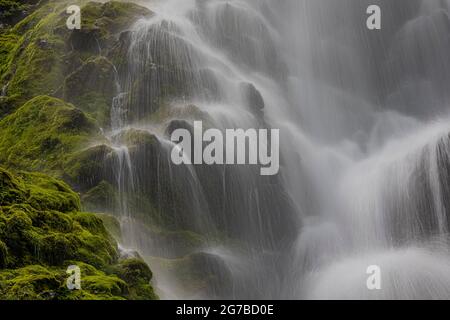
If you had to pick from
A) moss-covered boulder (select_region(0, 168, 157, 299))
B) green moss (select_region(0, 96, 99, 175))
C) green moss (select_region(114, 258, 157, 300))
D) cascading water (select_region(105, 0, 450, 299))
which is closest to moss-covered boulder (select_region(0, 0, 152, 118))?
cascading water (select_region(105, 0, 450, 299))

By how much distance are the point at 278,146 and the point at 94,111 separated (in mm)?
7560

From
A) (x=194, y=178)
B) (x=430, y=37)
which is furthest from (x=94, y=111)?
(x=430, y=37)

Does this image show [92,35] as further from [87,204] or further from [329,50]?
[329,50]

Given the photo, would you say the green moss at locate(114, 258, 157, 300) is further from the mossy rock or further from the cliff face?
the mossy rock

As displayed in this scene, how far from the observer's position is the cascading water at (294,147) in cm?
2144

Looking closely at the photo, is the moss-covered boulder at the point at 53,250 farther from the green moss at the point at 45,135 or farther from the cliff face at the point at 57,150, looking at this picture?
the green moss at the point at 45,135

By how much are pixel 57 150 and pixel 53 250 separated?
863cm

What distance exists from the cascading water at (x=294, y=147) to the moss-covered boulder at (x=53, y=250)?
2950mm

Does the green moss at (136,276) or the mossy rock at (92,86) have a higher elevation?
the mossy rock at (92,86)

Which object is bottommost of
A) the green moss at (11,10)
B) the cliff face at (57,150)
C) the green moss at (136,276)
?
the green moss at (136,276)

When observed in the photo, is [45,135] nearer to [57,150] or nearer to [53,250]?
[57,150]

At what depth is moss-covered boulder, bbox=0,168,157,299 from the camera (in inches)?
525

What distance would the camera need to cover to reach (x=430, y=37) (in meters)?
37.0

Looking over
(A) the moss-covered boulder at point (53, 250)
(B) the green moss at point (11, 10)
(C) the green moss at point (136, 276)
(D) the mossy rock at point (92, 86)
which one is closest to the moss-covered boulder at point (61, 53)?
(D) the mossy rock at point (92, 86)
